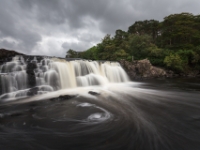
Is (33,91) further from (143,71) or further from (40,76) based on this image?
(143,71)

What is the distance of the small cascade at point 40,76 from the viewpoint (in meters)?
7.58

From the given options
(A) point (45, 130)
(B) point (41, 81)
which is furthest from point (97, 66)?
(A) point (45, 130)

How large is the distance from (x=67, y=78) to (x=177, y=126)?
8.88 metres

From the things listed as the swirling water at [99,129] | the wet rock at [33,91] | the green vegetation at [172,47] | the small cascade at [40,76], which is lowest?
the swirling water at [99,129]

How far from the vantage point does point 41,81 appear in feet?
28.8

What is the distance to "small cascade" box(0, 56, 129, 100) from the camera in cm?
758

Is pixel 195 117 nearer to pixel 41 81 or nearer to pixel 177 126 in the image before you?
pixel 177 126

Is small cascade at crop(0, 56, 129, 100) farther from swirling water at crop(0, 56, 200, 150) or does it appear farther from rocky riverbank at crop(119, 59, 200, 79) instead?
rocky riverbank at crop(119, 59, 200, 79)

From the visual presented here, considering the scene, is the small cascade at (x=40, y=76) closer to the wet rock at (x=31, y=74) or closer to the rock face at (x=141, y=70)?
the wet rock at (x=31, y=74)

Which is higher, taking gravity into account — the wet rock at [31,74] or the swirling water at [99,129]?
the wet rock at [31,74]

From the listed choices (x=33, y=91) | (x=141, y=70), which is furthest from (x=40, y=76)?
(x=141, y=70)

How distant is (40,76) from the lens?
886 cm

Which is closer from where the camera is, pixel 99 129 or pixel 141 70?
pixel 99 129

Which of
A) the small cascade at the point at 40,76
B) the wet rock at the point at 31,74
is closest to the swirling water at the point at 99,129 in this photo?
the small cascade at the point at 40,76
